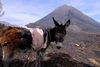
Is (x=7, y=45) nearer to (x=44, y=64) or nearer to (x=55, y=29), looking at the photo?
(x=55, y=29)

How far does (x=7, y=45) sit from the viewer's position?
20.5 ft

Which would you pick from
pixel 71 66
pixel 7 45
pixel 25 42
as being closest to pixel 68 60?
pixel 71 66

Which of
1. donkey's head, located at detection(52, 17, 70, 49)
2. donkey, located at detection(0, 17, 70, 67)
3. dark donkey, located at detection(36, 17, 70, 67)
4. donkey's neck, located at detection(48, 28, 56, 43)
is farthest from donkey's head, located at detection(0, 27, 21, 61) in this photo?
donkey's head, located at detection(52, 17, 70, 49)

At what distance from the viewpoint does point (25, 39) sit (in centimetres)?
657

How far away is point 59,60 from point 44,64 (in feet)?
4.13

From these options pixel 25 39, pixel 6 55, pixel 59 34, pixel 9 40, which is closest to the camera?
pixel 6 55

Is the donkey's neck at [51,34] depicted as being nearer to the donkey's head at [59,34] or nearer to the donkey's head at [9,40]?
the donkey's head at [59,34]

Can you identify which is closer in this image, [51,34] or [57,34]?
[57,34]

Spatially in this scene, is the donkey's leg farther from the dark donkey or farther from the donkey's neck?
the donkey's neck

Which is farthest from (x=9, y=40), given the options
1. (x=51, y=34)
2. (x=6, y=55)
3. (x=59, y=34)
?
(x=59, y=34)

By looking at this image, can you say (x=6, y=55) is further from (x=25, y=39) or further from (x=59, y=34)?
(x=59, y=34)

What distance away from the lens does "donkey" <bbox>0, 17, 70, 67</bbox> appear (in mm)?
6238

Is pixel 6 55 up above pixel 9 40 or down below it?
below

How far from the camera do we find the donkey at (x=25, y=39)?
20.5 feet
